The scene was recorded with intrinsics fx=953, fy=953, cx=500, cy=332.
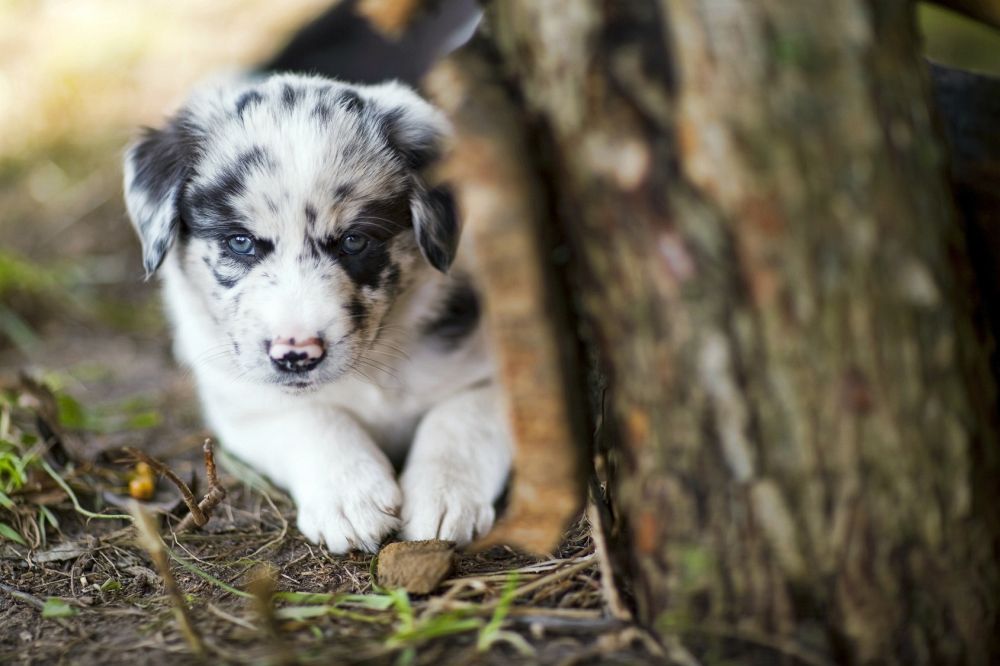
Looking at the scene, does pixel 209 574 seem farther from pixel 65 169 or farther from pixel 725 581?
pixel 65 169

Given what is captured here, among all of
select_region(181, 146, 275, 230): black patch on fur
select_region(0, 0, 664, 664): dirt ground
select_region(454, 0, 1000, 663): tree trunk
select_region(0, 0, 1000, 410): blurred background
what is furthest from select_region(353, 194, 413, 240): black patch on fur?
select_region(0, 0, 1000, 410): blurred background

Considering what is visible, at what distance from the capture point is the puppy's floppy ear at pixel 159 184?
2.65 meters

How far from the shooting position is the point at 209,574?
2.19 metres

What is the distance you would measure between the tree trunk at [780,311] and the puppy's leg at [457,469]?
75 cm

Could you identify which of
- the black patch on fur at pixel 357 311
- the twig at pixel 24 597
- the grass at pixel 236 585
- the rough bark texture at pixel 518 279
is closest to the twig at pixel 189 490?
the grass at pixel 236 585

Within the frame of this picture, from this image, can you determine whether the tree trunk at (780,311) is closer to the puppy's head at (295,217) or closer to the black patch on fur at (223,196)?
the puppy's head at (295,217)

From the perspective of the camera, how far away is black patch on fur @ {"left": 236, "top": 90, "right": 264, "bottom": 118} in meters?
2.63

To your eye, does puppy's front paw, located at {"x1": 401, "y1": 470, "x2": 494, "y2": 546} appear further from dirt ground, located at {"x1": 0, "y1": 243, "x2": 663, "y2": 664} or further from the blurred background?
the blurred background

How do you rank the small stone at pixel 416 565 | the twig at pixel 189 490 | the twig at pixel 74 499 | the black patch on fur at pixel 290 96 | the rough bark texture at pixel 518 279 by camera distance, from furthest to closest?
the black patch on fur at pixel 290 96
the twig at pixel 74 499
the twig at pixel 189 490
the small stone at pixel 416 565
the rough bark texture at pixel 518 279

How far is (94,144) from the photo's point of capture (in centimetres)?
599

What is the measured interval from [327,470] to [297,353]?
0.34 metres

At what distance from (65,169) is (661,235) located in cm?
526

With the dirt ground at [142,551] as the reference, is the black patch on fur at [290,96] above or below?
above

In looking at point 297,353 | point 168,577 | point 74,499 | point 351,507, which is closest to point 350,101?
point 297,353
